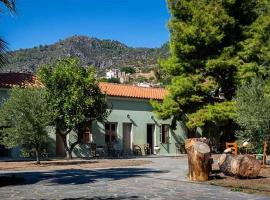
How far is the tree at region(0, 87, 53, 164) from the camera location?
23.5 metres

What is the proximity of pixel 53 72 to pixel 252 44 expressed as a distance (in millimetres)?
12037

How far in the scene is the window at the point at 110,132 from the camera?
34375 millimetres

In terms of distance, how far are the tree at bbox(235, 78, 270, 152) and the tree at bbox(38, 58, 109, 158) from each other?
11.2m

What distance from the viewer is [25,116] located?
2362 centimetres

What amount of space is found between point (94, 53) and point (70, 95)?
237 feet

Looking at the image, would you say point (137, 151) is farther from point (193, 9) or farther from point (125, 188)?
point (125, 188)

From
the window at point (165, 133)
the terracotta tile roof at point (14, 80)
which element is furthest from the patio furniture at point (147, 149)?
the terracotta tile roof at point (14, 80)

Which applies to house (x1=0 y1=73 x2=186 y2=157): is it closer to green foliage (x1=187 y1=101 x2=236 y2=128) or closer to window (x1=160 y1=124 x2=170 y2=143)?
window (x1=160 y1=124 x2=170 y2=143)

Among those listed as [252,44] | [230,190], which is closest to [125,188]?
[230,190]

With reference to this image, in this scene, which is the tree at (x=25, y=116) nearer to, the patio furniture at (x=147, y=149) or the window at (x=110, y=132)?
the window at (x=110, y=132)

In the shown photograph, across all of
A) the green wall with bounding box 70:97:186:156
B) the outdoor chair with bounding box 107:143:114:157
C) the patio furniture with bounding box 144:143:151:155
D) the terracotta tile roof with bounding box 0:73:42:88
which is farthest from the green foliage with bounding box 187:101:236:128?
the terracotta tile roof with bounding box 0:73:42:88

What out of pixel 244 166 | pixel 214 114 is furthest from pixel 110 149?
pixel 244 166

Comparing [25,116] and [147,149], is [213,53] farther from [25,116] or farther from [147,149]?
[25,116]

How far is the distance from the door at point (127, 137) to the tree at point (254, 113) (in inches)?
621
